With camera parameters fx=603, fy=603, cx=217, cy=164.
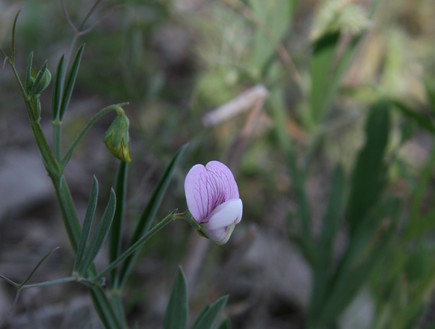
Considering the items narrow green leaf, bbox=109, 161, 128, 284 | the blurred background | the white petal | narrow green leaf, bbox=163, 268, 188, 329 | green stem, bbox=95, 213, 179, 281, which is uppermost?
the white petal

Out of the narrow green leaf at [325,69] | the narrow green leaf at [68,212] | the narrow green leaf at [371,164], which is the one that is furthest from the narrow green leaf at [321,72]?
the narrow green leaf at [68,212]

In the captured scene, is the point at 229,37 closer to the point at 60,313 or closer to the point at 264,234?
the point at 264,234

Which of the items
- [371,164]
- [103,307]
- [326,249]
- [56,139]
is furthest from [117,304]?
[371,164]

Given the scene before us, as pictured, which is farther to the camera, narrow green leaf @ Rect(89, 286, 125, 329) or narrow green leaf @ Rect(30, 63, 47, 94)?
narrow green leaf @ Rect(89, 286, 125, 329)

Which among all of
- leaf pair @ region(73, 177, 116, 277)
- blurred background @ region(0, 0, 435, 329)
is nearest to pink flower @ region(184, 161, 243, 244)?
leaf pair @ region(73, 177, 116, 277)

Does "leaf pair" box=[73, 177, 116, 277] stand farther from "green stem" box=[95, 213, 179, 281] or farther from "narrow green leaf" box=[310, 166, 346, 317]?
"narrow green leaf" box=[310, 166, 346, 317]

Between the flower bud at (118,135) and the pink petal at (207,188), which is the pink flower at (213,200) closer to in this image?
the pink petal at (207,188)
